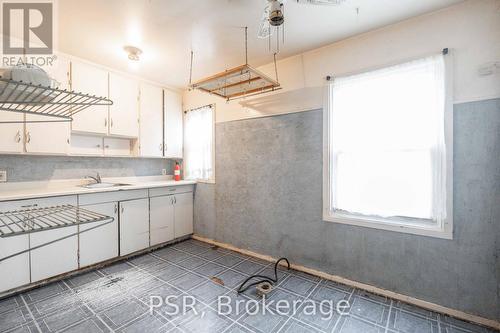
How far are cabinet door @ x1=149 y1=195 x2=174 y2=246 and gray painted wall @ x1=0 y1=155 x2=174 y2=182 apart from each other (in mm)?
700

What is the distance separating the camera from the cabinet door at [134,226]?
2.90 metres

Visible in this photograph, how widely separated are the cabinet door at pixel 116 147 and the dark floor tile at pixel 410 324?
11.8ft

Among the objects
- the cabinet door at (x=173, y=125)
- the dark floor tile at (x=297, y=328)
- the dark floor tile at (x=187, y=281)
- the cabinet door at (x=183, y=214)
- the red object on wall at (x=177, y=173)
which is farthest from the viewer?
the red object on wall at (x=177, y=173)

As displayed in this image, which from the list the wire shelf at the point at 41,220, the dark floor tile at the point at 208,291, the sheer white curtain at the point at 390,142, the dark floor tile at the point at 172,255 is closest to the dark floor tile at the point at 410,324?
the sheer white curtain at the point at 390,142

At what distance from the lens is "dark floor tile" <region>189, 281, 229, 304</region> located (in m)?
2.12

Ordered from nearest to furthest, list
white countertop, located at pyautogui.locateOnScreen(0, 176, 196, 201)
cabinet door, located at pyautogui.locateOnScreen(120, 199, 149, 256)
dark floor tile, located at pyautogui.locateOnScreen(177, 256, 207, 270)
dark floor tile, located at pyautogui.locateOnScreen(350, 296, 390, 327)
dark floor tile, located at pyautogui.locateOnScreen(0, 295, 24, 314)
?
dark floor tile, located at pyautogui.locateOnScreen(350, 296, 390, 327), dark floor tile, located at pyautogui.locateOnScreen(0, 295, 24, 314), white countertop, located at pyautogui.locateOnScreen(0, 176, 196, 201), dark floor tile, located at pyautogui.locateOnScreen(177, 256, 207, 270), cabinet door, located at pyautogui.locateOnScreen(120, 199, 149, 256)

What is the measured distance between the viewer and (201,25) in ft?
6.98

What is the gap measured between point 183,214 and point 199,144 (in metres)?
1.12

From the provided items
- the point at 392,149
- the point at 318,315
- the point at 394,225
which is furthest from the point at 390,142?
the point at 318,315

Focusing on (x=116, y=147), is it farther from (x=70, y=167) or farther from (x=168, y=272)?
(x=168, y=272)

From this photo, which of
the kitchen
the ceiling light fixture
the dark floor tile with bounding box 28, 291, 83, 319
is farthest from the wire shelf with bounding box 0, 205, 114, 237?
the ceiling light fixture

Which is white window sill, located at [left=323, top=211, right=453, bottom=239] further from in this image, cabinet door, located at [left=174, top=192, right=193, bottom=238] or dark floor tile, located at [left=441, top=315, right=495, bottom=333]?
cabinet door, located at [left=174, top=192, right=193, bottom=238]

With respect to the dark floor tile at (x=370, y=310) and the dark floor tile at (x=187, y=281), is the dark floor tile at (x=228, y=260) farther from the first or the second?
the dark floor tile at (x=370, y=310)

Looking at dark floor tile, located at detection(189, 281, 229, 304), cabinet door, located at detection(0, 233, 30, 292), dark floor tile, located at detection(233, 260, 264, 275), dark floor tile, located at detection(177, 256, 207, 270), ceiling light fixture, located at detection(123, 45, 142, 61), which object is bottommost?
dark floor tile, located at detection(189, 281, 229, 304)
